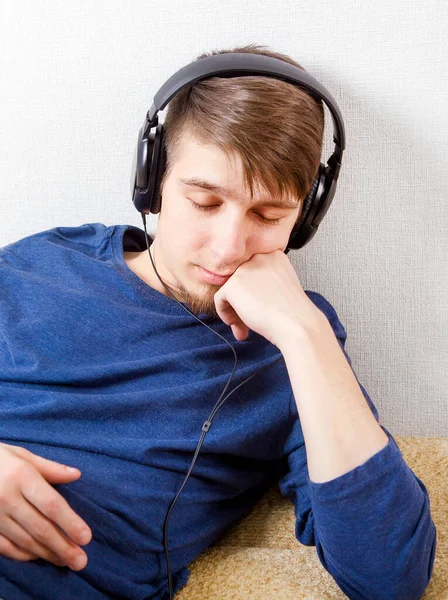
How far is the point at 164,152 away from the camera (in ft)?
3.50

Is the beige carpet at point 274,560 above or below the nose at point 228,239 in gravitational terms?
below

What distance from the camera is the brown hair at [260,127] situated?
0.97m

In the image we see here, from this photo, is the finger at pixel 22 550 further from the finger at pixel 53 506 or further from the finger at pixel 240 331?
the finger at pixel 240 331

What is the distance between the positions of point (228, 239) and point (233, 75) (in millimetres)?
260

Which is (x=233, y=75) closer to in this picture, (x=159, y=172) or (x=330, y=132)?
(x=159, y=172)

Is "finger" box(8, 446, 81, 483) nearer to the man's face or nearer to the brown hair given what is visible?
the man's face

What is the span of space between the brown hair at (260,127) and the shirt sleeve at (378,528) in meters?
0.42

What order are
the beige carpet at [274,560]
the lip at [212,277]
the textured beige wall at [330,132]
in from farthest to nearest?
1. the textured beige wall at [330,132]
2. the lip at [212,277]
3. the beige carpet at [274,560]

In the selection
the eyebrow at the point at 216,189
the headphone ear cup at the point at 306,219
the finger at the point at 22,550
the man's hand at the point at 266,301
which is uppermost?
the eyebrow at the point at 216,189

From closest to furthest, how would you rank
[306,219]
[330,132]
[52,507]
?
1. [52,507]
2. [306,219]
3. [330,132]

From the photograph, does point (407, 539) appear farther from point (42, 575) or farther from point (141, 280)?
point (141, 280)

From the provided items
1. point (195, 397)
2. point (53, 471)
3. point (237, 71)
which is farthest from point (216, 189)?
point (53, 471)

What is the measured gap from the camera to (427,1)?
1204mm

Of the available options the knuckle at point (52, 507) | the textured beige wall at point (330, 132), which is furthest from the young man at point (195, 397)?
the textured beige wall at point (330, 132)
